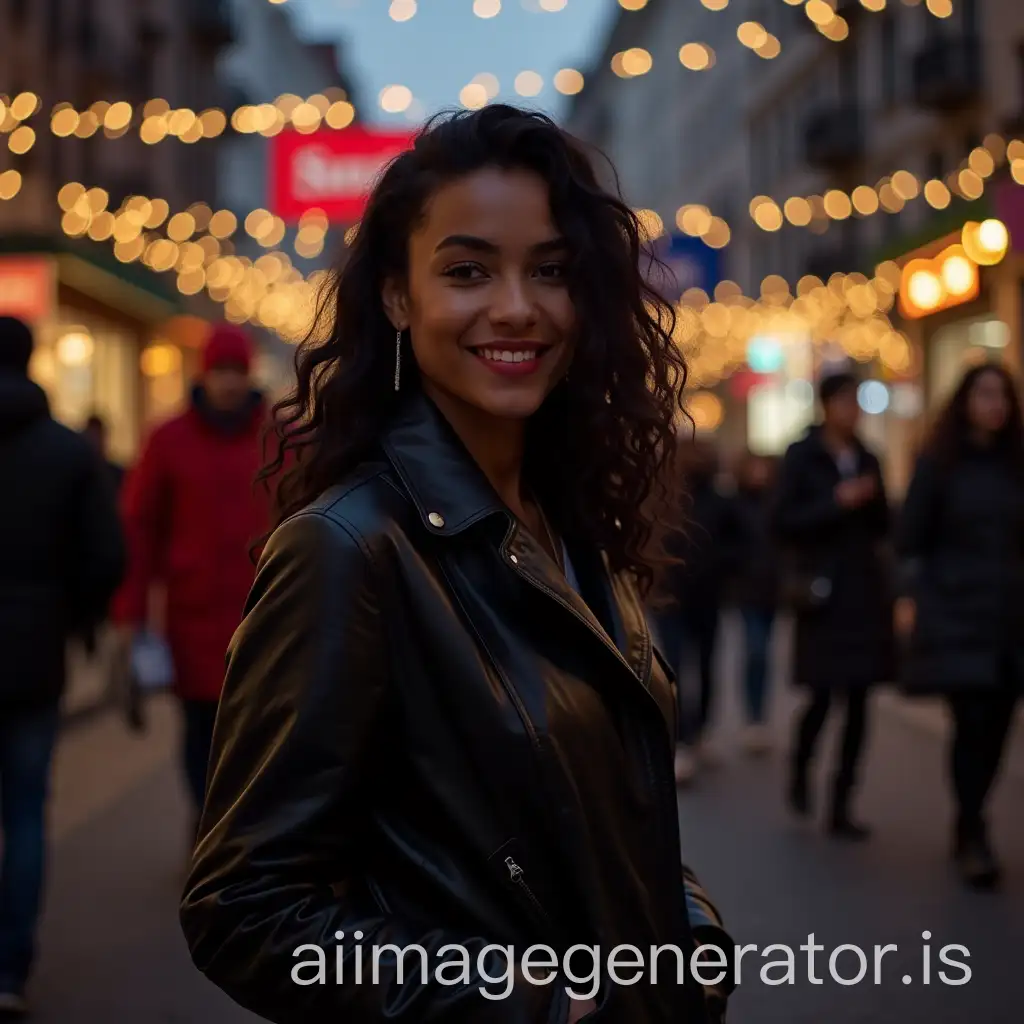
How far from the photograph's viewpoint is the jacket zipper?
Result: 5.92ft

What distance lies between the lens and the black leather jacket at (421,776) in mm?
1734

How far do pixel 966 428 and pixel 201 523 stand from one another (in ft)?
10.2

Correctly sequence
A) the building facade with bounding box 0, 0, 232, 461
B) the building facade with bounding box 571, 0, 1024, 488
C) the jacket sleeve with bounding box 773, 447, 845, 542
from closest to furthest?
1. the jacket sleeve with bounding box 773, 447, 845, 542
2. the building facade with bounding box 571, 0, 1024, 488
3. the building facade with bounding box 0, 0, 232, 461

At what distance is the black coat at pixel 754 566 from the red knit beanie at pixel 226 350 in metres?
4.82

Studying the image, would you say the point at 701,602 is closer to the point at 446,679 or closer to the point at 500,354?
the point at 500,354

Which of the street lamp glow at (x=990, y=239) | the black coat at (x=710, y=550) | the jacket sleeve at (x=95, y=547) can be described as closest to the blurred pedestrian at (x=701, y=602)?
the black coat at (x=710, y=550)

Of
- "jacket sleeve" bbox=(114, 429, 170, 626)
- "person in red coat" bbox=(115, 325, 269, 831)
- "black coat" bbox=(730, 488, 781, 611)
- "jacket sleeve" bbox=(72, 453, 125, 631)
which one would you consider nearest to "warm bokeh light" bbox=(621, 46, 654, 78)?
"black coat" bbox=(730, 488, 781, 611)

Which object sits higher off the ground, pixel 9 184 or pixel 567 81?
pixel 567 81

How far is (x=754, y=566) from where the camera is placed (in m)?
11.2

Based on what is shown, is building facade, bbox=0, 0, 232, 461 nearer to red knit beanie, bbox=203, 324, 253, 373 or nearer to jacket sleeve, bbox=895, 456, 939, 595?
red knit beanie, bbox=203, 324, 253, 373

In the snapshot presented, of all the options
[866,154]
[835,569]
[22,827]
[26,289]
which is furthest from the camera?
[866,154]

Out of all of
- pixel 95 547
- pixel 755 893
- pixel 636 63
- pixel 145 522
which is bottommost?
pixel 755 893

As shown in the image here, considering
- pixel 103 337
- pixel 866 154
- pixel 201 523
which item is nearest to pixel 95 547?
pixel 201 523

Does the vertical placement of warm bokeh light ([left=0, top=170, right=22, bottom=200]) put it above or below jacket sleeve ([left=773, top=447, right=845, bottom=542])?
above
